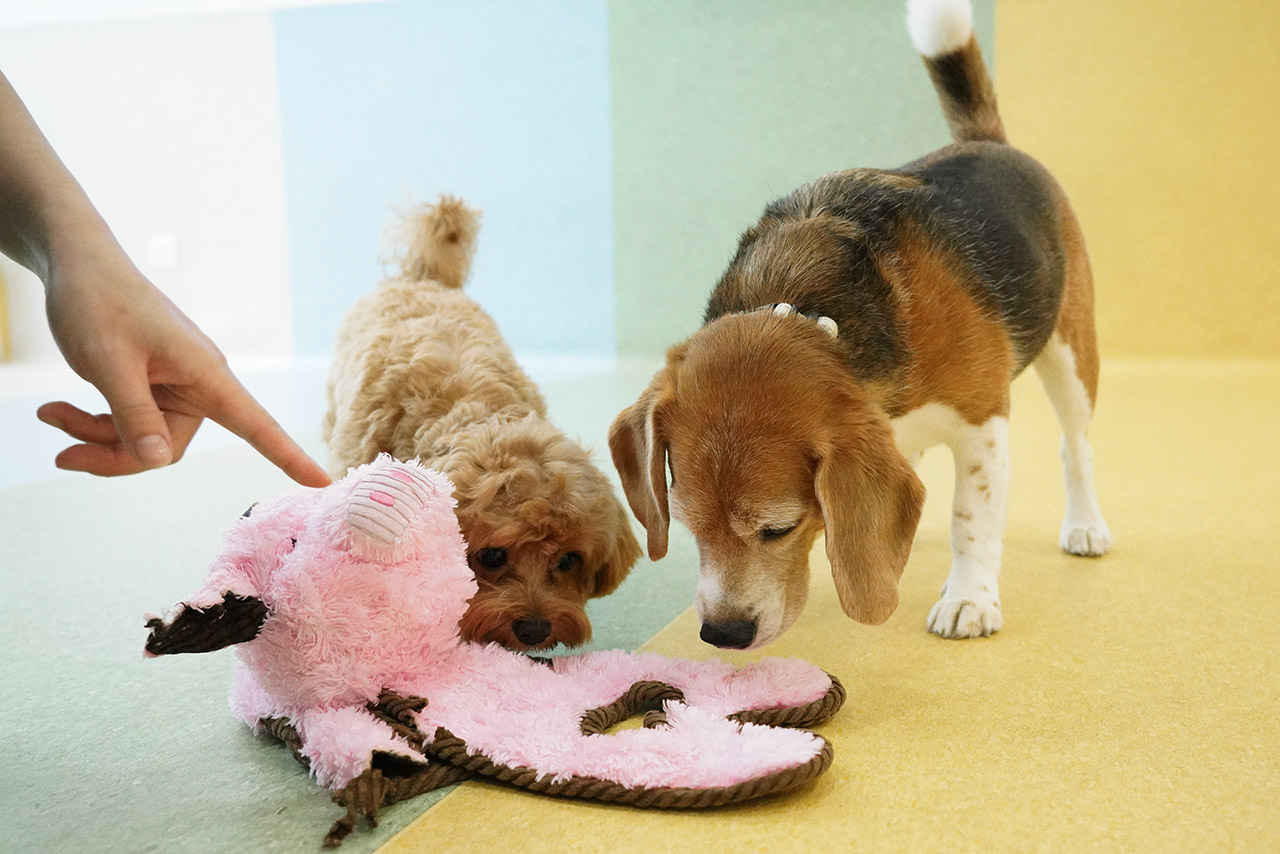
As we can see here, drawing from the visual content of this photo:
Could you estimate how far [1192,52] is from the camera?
6.38 m

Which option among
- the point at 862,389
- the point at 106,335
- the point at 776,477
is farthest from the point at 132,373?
the point at 862,389

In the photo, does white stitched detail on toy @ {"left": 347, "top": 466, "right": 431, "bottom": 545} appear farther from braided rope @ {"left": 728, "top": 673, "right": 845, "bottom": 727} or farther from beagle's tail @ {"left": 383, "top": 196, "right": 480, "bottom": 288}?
beagle's tail @ {"left": 383, "top": 196, "right": 480, "bottom": 288}

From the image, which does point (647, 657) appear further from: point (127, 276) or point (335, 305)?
point (335, 305)

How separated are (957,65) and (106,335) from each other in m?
2.30

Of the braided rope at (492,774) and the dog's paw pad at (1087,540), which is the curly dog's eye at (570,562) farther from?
the dog's paw pad at (1087,540)

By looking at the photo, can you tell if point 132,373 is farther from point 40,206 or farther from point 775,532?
point 775,532

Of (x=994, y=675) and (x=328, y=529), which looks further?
(x=994, y=675)

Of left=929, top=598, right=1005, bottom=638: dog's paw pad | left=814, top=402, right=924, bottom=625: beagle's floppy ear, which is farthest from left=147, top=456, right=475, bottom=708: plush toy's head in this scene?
left=929, top=598, right=1005, bottom=638: dog's paw pad

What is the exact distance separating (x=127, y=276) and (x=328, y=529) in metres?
0.47

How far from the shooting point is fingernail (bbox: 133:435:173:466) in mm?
1097

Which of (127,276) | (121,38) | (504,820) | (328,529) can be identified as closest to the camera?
(127,276)

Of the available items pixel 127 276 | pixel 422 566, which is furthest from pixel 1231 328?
pixel 127 276

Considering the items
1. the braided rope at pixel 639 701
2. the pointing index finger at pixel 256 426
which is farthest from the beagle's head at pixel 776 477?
the pointing index finger at pixel 256 426

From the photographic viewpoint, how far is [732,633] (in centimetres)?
164
